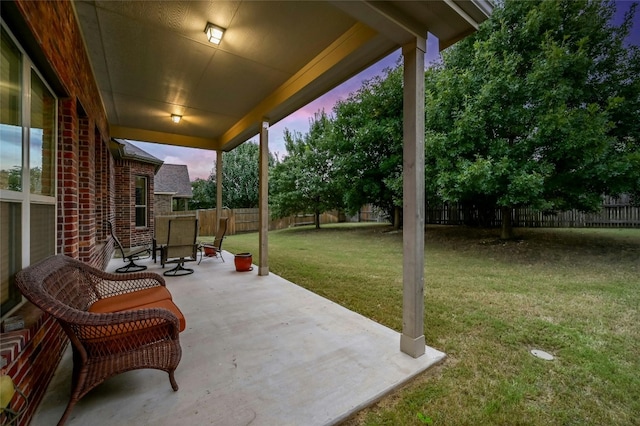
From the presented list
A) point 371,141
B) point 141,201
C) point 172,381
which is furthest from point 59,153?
point 371,141

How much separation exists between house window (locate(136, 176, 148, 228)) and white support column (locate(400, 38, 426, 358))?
8.72 m

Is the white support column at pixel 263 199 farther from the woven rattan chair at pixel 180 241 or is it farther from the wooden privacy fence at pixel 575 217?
the wooden privacy fence at pixel 575 217

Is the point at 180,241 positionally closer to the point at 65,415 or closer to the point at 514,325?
the point at 65,415

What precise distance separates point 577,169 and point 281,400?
7847 mm

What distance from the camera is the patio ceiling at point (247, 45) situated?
2.37m

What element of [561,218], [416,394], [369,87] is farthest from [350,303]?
[561,218]

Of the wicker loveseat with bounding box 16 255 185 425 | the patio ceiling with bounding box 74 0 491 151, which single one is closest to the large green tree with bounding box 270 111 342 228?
the patio ceiling with bounding box 74 0 491 151

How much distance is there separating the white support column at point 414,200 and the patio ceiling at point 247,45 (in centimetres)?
31

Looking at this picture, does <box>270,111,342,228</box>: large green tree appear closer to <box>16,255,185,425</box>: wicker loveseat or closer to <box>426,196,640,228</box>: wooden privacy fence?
<box>426,196,640,228</box>: wooden privacy fence

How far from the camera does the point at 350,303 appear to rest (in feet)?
13.0

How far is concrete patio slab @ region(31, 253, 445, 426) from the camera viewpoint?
1.77 metres

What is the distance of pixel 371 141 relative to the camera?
442 inches

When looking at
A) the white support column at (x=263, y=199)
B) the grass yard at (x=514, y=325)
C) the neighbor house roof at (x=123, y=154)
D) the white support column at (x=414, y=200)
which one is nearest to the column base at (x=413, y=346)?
the white support column at (x=414, y=200)

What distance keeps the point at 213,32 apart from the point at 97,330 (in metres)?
2.85
